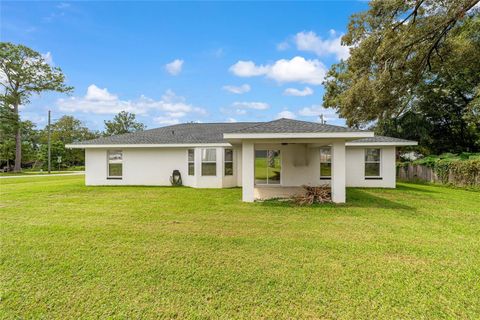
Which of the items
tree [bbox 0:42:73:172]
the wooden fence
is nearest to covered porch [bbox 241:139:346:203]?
the wooden fence

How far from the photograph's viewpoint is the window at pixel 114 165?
45.7ft

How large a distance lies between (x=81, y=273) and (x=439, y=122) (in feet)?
83.1

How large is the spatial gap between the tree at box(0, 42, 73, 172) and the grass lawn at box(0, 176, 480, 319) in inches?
1207

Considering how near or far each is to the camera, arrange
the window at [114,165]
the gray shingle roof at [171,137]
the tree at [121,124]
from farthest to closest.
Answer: the tree at [121,124] < the window at [114,165] < the gray shingle roof at [171,137]

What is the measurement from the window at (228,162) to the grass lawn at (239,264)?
5810mm

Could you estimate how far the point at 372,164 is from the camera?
43.8 ft

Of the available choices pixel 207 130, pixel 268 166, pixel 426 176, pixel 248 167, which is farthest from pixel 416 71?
pixel 248 167

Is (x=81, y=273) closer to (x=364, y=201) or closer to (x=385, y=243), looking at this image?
(x=385, y=243)

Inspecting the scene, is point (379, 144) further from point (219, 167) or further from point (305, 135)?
point (219, 167)

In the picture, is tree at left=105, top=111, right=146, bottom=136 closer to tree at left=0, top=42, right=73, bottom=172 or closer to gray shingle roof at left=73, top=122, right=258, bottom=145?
tree at left=0, top=42, right=73, bottom=172

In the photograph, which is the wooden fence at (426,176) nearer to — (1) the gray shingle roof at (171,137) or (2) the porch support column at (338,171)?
(2) the porch support column at (338,171)

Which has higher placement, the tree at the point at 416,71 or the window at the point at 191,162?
the tree at the point at 416,71

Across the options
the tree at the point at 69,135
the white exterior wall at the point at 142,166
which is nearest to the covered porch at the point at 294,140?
the white exterior wall at the point at 142,166

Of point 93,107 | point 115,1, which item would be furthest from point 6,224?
point 93,107
